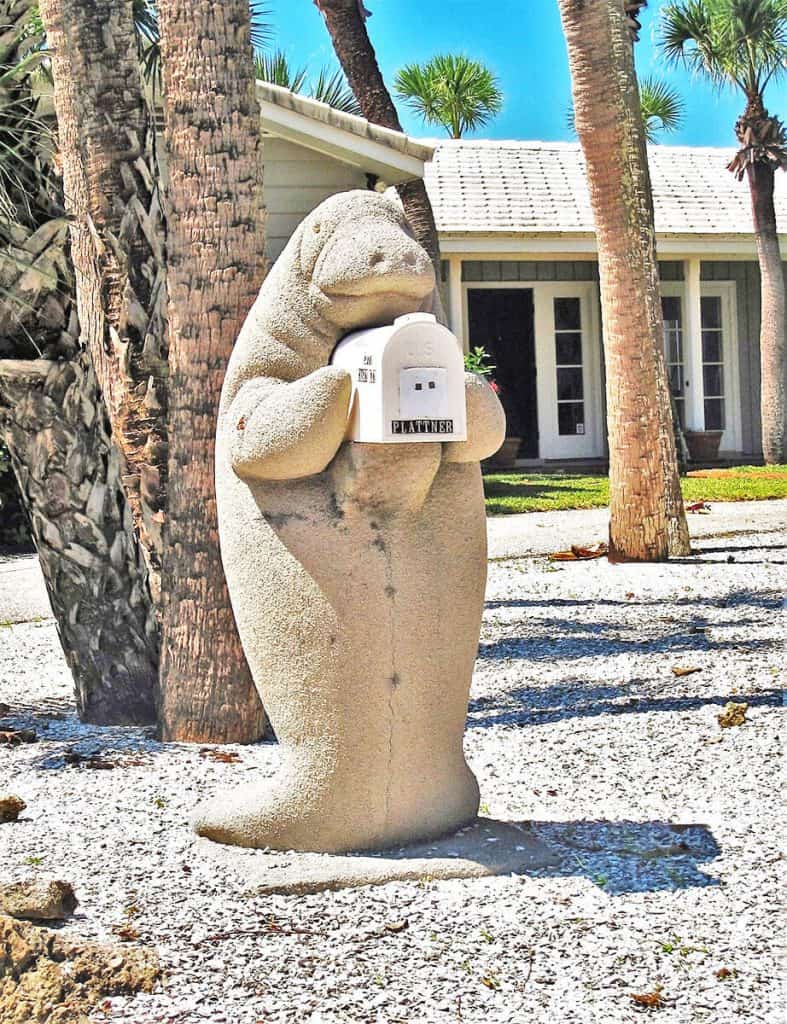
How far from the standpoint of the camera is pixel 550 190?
19.9 meters

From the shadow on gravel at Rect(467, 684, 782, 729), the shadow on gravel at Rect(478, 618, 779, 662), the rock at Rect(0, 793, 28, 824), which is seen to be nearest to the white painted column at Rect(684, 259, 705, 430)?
the shadow on gravel at Rect(478, 618, 779, 662)

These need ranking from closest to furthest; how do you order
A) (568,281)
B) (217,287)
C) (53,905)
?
1. (53,905)
2. (217,287)
3. (568,281)

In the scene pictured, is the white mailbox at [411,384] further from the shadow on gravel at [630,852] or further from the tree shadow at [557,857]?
the shadow on gravel at [630,852]

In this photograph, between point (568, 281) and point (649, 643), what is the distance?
13896 mm

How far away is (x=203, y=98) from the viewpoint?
519 centimetres

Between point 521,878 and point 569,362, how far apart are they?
678 inches

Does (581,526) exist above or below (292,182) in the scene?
below

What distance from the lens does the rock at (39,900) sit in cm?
335

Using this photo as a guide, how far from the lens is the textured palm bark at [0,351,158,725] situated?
585 centimetres

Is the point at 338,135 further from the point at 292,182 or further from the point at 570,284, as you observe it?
the point at 570,284

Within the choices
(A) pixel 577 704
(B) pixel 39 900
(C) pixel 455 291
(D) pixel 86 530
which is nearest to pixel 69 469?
(D) pixel 86 530

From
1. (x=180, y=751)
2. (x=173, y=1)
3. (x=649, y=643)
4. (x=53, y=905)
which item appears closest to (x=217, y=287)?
(x=173, y=1)

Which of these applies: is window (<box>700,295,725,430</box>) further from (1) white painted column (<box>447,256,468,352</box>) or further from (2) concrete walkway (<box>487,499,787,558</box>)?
(2) concrete walkway (<box>487,499,787,558</box>)

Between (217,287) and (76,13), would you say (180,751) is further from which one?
(76,13)
